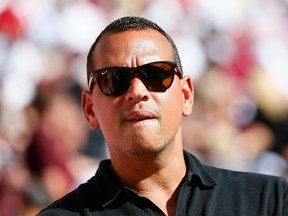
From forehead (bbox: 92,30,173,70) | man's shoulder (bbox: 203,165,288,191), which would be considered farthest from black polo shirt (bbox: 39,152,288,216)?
forehead (bbox: 92,30,173,70)

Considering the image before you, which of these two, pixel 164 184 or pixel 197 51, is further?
pixel 197 51

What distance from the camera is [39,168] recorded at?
569 centimetres

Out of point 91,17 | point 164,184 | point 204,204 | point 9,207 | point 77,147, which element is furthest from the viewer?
point 91,17

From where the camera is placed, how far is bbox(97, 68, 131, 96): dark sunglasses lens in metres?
2.47

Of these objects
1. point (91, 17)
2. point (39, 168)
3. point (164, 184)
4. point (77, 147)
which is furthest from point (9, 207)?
point (164, 184)

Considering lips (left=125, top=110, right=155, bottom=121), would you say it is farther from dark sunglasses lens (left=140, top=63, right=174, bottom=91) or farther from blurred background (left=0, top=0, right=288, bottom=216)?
blurred background (left=0, top=0, right=288, bottom=216)

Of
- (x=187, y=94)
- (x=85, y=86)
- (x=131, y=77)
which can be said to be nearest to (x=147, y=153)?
(x=131, y=77)

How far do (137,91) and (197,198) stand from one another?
1.33ft

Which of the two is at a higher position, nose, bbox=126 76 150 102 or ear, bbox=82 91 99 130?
nose, bbox=126 76 150 102

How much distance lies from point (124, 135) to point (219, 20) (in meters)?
5.88

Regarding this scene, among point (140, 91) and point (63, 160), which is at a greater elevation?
point (140, 91)

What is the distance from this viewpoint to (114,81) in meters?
2.46

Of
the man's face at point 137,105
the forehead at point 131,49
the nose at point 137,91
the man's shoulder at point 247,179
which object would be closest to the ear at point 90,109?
the man's face at point 137,105

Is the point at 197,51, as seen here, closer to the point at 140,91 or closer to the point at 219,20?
the point at 219,20
